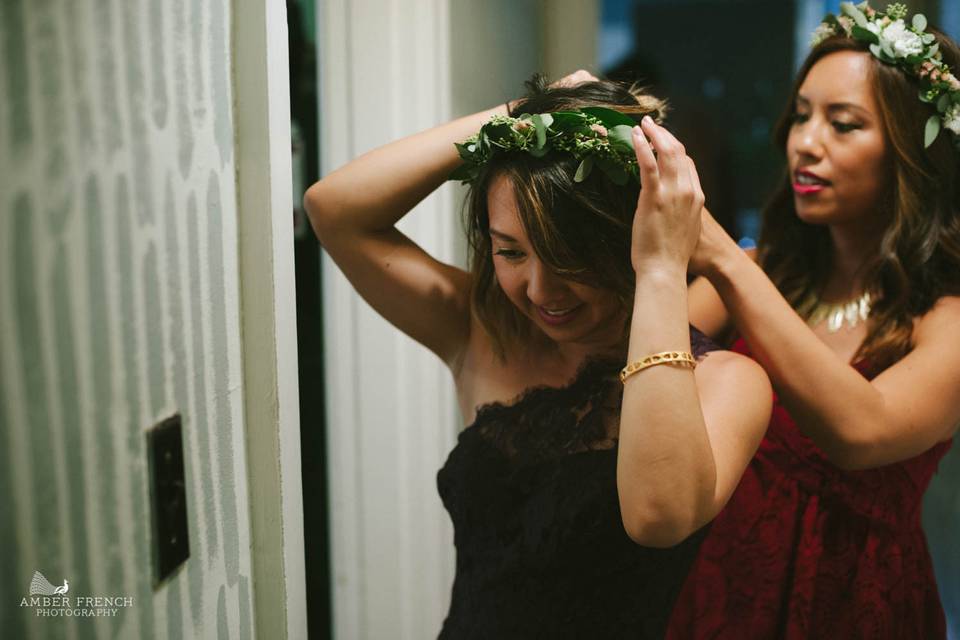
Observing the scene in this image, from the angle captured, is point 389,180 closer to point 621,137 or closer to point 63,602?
point 621,137

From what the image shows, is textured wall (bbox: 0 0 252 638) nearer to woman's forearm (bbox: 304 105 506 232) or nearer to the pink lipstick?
woman's forearm (bbox: 304 105 506 232)

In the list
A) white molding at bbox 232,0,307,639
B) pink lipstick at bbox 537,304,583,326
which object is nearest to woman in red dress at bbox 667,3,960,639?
pink lipstick at bbox 537,304,583,326

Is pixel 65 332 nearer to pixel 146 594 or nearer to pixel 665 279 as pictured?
pixel 146 594

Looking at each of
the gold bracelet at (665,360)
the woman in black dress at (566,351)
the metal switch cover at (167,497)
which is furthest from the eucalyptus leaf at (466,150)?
the metal switch cover at (167,497)

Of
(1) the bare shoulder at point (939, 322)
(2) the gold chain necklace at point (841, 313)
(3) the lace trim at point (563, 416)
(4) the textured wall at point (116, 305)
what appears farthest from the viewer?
(2) the gold chain necklace at point (841, 313)

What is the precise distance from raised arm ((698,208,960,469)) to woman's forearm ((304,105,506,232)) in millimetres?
328

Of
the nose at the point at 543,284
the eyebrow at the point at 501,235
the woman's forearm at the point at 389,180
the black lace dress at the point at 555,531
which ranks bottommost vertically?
the black lace dress at the point at 555,531

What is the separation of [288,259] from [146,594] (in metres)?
0.37

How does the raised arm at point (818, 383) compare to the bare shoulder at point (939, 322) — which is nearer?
the raised arm at point (818, 383)

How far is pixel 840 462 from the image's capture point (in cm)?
105

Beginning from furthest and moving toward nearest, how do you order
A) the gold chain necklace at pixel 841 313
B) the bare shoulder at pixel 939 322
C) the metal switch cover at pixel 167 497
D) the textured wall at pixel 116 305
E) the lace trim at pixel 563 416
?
the gold chain necklace at pixel 841 313, the bare shoulder at pixel 939 322, the lace trim at pixel 563 416, the metal switch cover at pixel 167 497, the textured wall at pixel 116 305

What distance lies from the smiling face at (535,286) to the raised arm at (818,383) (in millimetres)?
168

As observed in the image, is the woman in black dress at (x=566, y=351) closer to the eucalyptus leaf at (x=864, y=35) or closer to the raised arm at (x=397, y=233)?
the raised arm at (x=397, y=233)

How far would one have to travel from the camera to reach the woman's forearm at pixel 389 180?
0.99m
